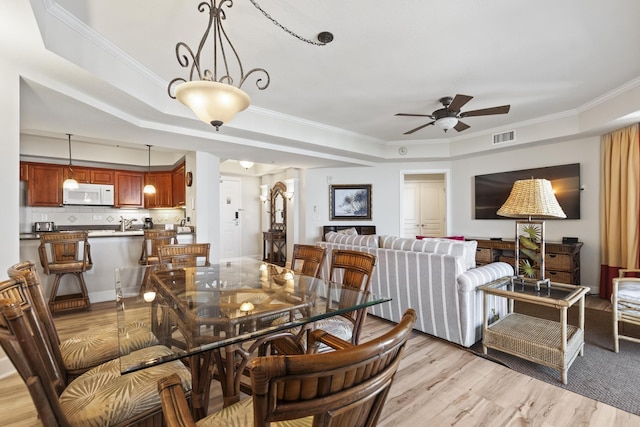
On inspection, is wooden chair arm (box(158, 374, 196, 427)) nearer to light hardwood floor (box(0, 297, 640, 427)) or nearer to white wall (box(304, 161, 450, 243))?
Result: light hardwood floor (box(0, 297, 640, 427))

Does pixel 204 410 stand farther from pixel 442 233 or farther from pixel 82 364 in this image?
pixel 442 233

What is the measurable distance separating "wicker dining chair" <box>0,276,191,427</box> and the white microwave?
5.48 m

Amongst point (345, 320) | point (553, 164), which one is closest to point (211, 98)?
point (345, 320)

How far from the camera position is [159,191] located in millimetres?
6207

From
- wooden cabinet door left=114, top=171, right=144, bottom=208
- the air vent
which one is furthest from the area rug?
wooden cabinet door left=114, top=171, right=144, bottom=208

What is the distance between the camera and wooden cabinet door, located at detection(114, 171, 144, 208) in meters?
5.98

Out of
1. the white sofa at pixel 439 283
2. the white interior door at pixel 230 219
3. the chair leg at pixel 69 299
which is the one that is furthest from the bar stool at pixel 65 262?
the white interior door at pixel 230 219

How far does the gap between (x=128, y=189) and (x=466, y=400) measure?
22.7 ft

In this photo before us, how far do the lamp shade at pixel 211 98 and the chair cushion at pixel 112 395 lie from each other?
1.27m

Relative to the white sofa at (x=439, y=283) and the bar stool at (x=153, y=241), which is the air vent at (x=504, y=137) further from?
the bar stool at (x=153, y=241)

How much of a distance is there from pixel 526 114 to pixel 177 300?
5219 millimetres

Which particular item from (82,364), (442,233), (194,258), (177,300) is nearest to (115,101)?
(194,258)

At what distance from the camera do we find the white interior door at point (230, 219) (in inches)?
295

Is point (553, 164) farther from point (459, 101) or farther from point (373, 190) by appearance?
point (373, 190)
